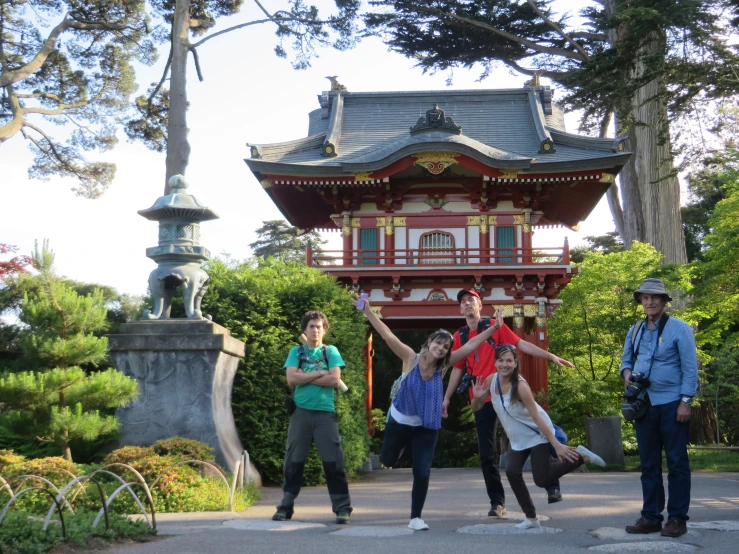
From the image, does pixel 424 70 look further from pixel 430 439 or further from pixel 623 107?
pixel 430 439

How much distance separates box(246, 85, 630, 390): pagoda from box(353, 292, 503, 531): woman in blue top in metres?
14.2

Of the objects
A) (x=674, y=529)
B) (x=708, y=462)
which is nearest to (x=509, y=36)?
(x=708, y=462)

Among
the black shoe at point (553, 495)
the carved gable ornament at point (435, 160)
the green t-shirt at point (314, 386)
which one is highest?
the carved gable ornament at point (435, 160)

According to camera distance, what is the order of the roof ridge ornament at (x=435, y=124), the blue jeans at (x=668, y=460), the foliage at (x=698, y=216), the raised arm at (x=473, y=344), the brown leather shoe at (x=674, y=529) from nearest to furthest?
the brown leather shoe at (x=674, y=529), the blue jeans at (x=668, y=460), the raised arm at (x=473, y=344), the roof ridge ornament at (x=435, y=124), the foliage at (x=698, y=216)

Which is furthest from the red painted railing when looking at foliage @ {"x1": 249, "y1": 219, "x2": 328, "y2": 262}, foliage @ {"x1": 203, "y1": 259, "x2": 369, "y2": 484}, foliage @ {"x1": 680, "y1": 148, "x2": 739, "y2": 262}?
foliage @ {"x1": 249, "y1": 219, "x2": 328, "y2": 262}

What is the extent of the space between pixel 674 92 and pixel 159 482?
13.0 metres

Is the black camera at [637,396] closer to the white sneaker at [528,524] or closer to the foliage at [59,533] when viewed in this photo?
the white sneaker at [528,524]

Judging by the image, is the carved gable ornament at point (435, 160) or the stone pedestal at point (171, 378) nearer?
the stone pedestal at point (171, 378)

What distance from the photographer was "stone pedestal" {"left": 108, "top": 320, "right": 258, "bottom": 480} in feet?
31.8

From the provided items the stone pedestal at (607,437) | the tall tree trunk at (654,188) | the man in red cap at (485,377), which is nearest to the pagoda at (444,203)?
the stone pedestal at (607,437)

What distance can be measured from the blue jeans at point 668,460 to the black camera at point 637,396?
67 millimetres

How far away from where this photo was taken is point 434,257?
21250 millimetres

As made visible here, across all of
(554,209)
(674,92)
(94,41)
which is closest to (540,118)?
(554,209)

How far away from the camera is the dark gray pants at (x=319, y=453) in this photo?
23.5 feet
